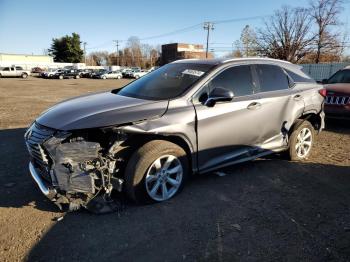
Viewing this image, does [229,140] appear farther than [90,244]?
Yes

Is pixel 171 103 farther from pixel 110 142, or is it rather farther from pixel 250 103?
pixel 250 103

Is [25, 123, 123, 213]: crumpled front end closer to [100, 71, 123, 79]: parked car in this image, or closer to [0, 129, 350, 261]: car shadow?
[0, 129, 350, 261]: car shadow

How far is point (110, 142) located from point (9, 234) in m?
1.42

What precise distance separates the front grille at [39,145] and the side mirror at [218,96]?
2.00 m

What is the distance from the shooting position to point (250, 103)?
4.87 m

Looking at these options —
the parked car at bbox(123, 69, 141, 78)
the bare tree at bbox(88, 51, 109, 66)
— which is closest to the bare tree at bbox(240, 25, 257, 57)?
the parked car at bbox(123, 69, 141, 78)

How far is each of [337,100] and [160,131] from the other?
6.36 m

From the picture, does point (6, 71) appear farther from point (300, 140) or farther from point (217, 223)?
point (217, 223)

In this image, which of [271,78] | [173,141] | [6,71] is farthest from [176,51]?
[173,141]

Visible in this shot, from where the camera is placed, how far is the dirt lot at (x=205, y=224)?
3170mm

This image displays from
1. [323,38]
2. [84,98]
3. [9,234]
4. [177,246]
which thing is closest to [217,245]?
[177,246]

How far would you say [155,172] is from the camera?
4.04 meters

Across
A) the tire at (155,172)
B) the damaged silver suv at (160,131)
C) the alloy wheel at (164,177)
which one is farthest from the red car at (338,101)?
the alloy wheel at (164,177)

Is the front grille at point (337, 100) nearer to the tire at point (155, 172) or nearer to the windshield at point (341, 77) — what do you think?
the windshield at point (341, 77)
